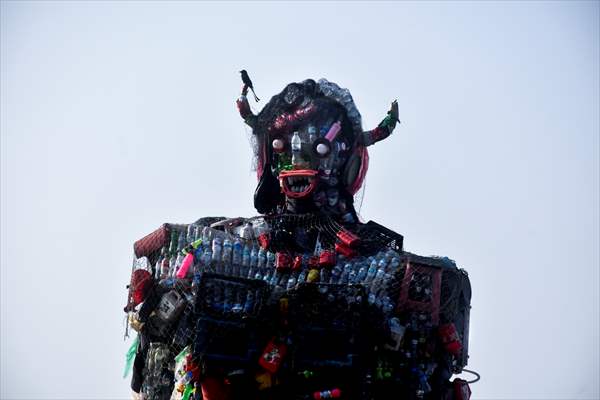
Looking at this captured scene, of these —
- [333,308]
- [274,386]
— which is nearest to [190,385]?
[274,386]

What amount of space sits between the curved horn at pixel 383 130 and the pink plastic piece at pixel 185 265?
4096 millimetres

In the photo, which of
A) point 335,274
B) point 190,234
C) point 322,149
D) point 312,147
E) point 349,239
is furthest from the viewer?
point 312,147

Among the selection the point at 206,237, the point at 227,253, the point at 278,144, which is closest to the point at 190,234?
the point at 206,237

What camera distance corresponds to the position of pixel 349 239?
893 inches

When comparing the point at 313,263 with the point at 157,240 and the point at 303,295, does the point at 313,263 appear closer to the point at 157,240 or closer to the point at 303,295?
the point at 303,295

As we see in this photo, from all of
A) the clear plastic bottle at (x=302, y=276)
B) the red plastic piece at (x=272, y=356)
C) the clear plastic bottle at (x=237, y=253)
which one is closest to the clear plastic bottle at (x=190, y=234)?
the clear plastic bottle at (x=237, y=253)

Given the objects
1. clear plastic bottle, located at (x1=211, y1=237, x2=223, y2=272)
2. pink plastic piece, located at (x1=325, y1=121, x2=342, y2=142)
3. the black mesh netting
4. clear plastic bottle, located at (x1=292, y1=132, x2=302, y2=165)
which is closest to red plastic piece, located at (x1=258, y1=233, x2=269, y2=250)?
the black mesh netting

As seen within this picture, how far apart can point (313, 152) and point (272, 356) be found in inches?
161

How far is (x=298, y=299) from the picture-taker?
21.8 metres

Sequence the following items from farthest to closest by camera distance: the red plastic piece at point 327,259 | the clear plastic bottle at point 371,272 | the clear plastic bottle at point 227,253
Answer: the clear plastic bottle at point 227,253 < the red plastic piece at point 327,259 < the clear plastic bottle at point 371,272

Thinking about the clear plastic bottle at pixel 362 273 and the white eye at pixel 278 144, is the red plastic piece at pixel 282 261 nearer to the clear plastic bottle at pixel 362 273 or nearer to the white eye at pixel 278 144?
the clear plastic bottle at pixel 362 273

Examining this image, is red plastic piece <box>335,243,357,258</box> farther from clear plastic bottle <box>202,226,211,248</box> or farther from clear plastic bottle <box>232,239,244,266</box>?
clear plastic bottle <box>202,226,211,248</box>

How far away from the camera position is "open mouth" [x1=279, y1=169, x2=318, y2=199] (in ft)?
77.0

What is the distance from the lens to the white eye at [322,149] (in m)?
23.5
